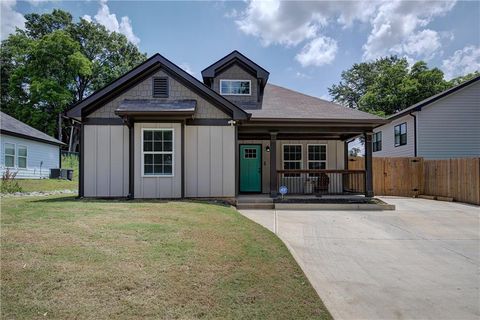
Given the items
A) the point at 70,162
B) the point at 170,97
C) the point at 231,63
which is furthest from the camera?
the point at 70,162

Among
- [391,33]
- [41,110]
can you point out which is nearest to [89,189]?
[391,33]

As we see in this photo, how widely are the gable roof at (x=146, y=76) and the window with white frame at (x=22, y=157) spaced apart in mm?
12567

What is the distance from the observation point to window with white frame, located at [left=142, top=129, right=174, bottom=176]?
36.0 ft

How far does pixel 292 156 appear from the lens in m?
14.5

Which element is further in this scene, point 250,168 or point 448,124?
point 448,124

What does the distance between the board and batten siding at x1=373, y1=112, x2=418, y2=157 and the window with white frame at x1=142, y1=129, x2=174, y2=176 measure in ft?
46.2

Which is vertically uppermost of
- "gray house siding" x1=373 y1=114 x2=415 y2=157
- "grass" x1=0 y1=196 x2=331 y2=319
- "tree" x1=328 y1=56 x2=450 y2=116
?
"tree" x1=328 y1=56 x2=450 y2=116

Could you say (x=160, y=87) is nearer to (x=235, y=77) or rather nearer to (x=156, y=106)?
(x=156, y=106)

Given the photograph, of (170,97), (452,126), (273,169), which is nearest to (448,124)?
(452,126)

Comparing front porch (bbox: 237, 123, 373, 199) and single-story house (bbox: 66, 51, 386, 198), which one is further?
front porch (bbox: 237, 123, 373, 199)

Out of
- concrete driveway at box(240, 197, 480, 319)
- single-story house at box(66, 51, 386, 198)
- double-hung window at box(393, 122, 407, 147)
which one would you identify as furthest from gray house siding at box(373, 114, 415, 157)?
concrete driveway at box(240, 197, 480, 319)

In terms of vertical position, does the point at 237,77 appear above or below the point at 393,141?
above

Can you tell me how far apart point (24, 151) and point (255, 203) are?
57.0 ft

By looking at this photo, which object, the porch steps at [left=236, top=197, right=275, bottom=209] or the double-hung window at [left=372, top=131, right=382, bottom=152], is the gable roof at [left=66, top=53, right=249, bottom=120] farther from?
the double-hung window at [left=372, top=131, right=382, bottom=152]
